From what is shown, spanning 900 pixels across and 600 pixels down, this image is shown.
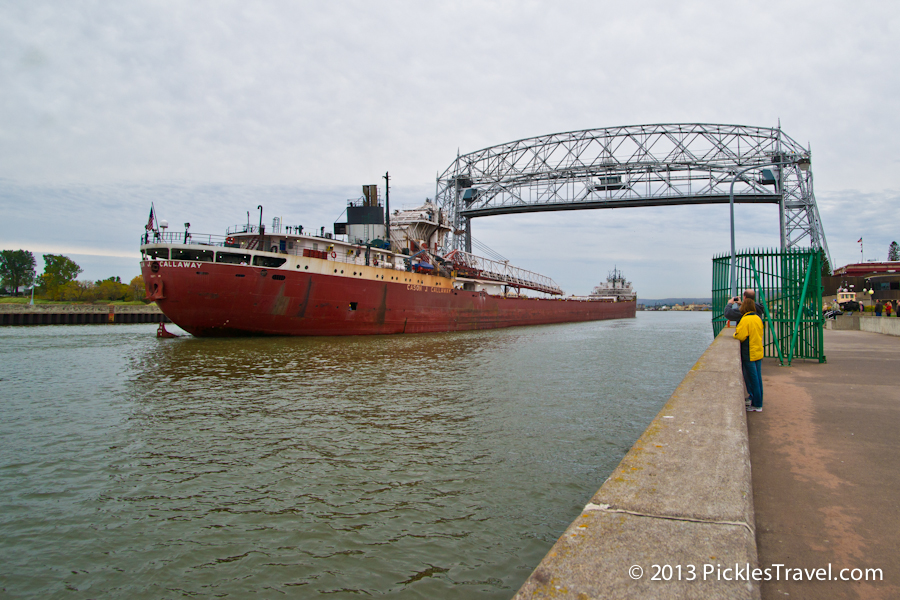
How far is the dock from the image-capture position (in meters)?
1.52

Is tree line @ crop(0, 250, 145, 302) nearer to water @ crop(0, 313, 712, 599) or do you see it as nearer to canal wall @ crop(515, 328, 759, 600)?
water @ crop(0, 313, 712, 599)

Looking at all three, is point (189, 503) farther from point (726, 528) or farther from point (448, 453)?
point (726, 528)

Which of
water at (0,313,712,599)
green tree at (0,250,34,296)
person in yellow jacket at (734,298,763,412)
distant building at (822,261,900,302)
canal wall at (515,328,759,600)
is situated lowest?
water at (0,313,712,599)

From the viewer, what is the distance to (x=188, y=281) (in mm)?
17781

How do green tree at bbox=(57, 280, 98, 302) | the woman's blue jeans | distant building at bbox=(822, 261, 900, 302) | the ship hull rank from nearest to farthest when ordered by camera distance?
the woman's blue jeans < the ship hull < distant building at bbox=(822, 261, 900, 302) < green tree at bbox=(57, 280, 98, 302)

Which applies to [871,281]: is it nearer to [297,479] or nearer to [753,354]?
[753,354]

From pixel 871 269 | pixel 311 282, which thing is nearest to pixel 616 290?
pixel 871 269

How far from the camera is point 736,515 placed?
1.88 metres

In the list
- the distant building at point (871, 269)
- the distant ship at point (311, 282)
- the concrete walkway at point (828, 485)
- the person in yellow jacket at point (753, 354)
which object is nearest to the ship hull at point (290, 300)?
the distant ship at point (311, 282)

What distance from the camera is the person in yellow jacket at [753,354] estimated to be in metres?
4.82

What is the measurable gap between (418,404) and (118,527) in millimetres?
4926

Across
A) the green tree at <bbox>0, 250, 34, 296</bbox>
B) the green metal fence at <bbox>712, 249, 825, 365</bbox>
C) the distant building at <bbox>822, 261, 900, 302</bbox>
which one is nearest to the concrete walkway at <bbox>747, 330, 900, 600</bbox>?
the green metal fence at <bbox>712, 249, 825, 365</bbox>

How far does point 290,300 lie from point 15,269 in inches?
3706

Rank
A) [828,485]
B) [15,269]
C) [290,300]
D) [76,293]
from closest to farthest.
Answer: [828,485] < [290,300] < [76,293] < [15,269]
